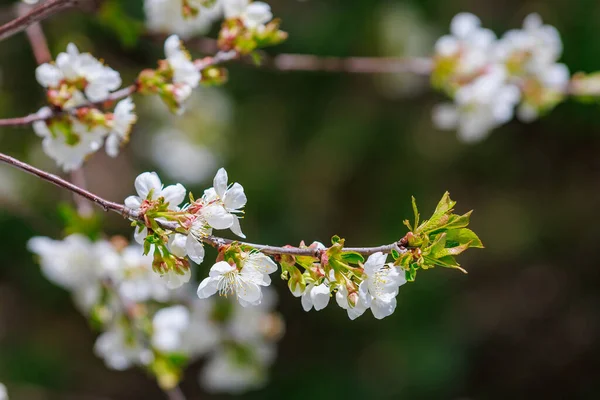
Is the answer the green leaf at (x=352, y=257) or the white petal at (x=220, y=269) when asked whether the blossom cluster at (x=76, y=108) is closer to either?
the white petal at (x=220, y=269)

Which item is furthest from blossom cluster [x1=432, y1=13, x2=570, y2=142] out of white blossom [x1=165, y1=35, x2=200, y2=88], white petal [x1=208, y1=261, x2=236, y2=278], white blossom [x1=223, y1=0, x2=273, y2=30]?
white petal [x1=208, y1=261, x2=236, y2=278]

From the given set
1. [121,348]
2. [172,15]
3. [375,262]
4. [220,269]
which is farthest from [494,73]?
[121,348]

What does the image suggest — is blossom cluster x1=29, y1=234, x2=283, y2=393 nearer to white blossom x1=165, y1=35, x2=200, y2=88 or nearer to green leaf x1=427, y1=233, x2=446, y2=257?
white blossom x1=165, y1=35, x2=200, y2=88

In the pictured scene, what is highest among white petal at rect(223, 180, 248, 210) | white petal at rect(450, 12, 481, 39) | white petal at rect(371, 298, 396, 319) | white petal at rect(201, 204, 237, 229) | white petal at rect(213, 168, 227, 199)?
white petal at rect(450, 12, 481, 39)

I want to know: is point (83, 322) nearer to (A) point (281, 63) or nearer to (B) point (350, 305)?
(A) point (281, 63)

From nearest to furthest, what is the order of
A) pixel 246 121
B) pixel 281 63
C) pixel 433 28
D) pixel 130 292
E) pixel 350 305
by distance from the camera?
pixel 350 305 < pixel 130 292 < pixel 281 63 < pixel 433 28 < pixel 246 121

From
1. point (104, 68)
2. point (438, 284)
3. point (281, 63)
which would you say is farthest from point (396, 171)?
point (104, 68)
